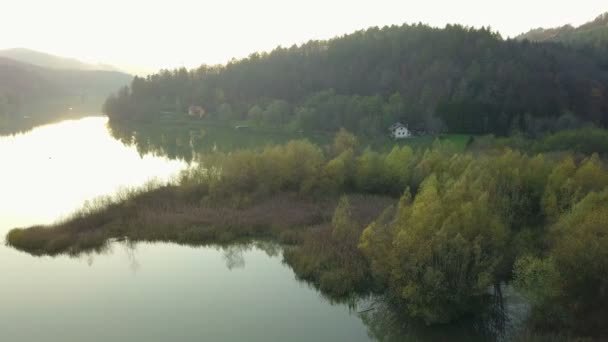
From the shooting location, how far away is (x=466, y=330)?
15688 millimetres

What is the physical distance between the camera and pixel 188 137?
6500cm

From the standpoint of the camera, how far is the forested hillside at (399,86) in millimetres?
59188

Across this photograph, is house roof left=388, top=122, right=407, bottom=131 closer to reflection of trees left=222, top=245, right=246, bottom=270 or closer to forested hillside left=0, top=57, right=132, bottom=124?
reflection of trees left=222, top=245, right=246, bottom=270

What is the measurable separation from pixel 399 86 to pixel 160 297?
203 ft

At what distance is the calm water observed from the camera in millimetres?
16250

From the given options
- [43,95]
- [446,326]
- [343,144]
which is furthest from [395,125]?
[43,95]

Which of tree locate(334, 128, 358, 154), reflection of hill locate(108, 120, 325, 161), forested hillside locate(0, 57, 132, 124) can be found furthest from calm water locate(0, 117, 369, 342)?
forested hillside locate(0, 57, 132, 124)

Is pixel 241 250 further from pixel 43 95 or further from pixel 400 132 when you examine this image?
pixel 43 95

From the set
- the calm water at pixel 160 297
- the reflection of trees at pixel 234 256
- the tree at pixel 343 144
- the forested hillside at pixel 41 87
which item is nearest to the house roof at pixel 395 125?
the tree at pixel 343 144

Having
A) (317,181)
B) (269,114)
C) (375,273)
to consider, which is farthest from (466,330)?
(269,114)

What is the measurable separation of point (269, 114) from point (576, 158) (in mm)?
49094

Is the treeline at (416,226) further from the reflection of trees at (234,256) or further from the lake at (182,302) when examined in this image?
the reflection of trees at (234,256)

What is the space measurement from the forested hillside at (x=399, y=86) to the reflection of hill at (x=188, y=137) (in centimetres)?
463

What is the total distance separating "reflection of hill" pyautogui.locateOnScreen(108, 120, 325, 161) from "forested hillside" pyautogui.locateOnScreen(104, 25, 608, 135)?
4.63m
